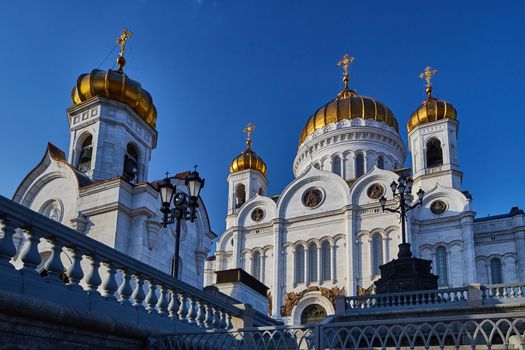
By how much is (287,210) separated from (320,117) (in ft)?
34.6

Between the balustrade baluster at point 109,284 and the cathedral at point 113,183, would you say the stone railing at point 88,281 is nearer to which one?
the balustrade baluster at point 109,284

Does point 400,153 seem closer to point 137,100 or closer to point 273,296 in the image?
point 273,296

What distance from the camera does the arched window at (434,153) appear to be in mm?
A: 37875

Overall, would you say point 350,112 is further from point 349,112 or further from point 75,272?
point 75,272

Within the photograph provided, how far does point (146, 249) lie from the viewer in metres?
19.7

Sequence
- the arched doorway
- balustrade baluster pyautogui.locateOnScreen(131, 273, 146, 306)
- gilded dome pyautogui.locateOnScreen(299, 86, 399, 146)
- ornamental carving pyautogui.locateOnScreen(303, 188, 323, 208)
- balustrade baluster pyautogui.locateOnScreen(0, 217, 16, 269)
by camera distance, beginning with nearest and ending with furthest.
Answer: balustrade baluster pyautogui.locateOnScreen(0, 217, 16, 269)
balustrade baluster pyautogui.locateOnScreen(131, 273, 146, 306)
the arched doorway
ornamental carving pyautogui.locateOnScreen(303, 188, 323, 208)
gilded dome pyautogui.locateOnScreen(299, 86, 399, 146)

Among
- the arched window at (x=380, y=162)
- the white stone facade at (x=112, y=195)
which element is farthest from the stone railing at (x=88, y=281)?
the arched window at (x=380, y=162)

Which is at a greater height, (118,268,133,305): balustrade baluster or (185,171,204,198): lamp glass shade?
(185,171,204,198): lamp glass shade

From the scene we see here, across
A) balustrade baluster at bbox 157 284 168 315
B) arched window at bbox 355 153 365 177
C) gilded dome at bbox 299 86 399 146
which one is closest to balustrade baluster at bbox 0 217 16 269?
balustrade baluster at bbox 157 284 168 315

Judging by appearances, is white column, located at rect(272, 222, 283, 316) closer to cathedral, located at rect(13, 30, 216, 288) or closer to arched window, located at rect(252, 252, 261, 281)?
arched window, located at rect(252, 252, 261, 281)

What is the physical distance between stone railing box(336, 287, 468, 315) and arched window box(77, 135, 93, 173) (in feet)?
40.4

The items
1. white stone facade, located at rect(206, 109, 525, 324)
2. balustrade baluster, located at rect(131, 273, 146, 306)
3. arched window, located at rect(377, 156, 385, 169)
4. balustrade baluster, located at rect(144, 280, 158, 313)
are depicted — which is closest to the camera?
balustrade baluster, located at rect(131, 273, 146, 306)

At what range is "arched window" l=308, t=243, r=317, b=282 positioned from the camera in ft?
118

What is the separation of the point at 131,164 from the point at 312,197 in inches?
678
